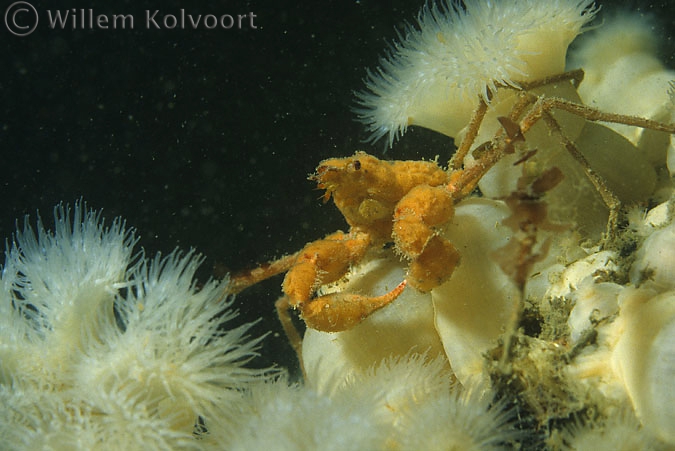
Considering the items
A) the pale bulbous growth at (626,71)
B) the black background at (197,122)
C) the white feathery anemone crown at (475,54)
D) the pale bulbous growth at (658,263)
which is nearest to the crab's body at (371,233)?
the white feathery anemone crown at (475,54)

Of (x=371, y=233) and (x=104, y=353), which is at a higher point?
(x=104, y=353)

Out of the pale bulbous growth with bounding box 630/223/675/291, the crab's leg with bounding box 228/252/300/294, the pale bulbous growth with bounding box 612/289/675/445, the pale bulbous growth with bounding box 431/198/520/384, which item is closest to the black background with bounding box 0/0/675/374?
the crab's leg with bounding box 228/252/300/294

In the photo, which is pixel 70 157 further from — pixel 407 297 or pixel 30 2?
pixel 407 297

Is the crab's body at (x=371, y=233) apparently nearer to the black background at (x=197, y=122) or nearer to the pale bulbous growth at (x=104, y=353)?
the pale bulbous growth at (x=104, y=353)

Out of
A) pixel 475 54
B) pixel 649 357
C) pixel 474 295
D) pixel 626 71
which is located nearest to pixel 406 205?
pixel 474 295

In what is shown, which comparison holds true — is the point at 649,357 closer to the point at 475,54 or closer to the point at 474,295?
the point at 474,295

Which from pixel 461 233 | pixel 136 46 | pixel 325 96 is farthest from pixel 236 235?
pixel 461 233
